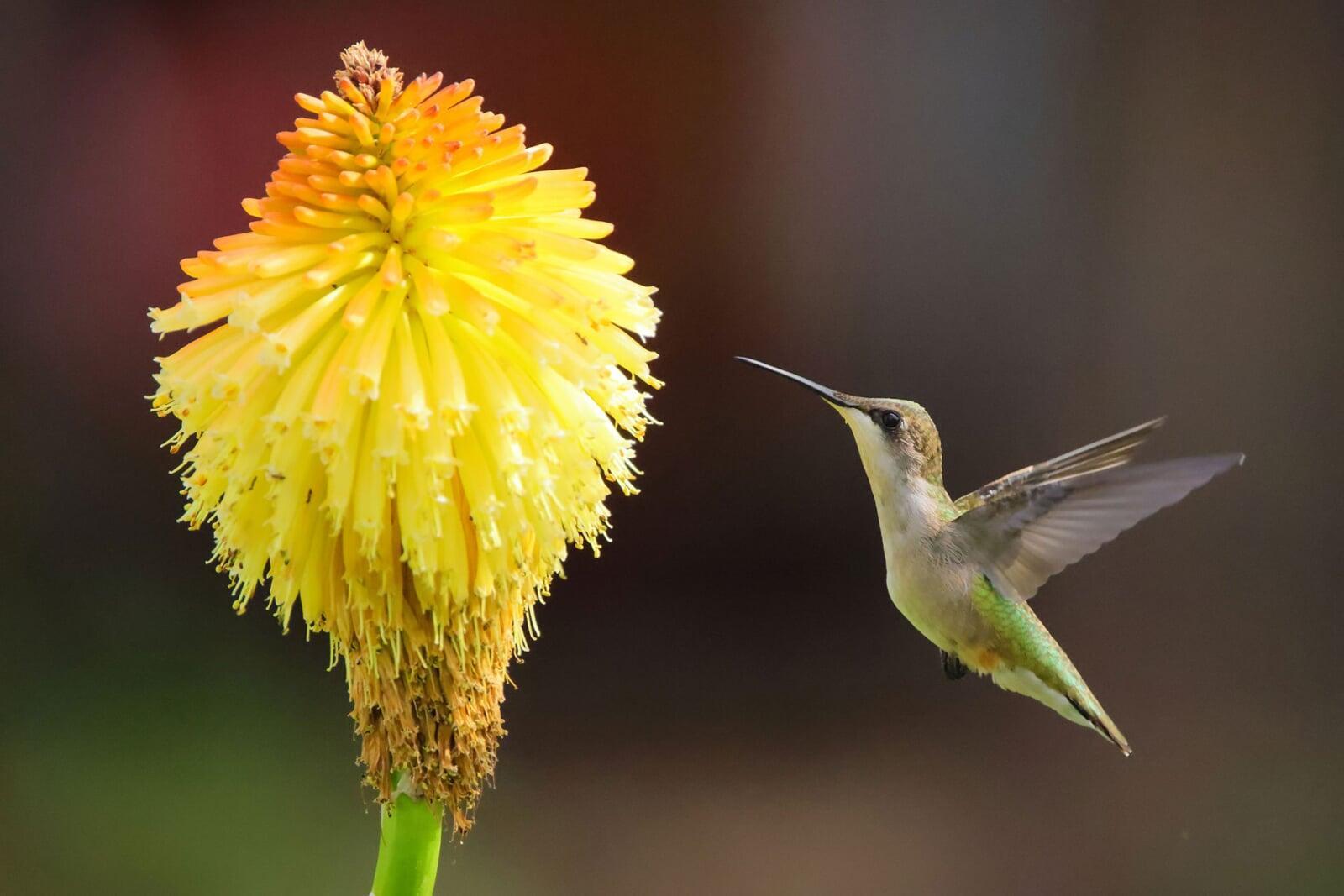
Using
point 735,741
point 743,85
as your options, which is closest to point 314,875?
point 735,741

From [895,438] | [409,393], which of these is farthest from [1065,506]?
[409,393]

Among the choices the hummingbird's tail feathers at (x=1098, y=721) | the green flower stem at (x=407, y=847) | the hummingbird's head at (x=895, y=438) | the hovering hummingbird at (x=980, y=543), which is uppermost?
the hummingbird's head at (x=895, y=438)

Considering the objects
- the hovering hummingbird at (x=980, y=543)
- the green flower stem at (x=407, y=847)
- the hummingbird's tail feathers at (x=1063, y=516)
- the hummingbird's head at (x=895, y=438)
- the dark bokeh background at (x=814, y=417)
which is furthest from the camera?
the dark bokeh background at (x=814, y=417)

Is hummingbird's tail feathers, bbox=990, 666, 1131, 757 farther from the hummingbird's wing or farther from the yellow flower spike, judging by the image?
the yellow flower spike

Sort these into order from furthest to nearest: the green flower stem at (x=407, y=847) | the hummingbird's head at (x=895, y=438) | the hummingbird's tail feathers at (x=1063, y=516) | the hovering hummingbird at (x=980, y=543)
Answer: the hummingbird's head at (x=895, y=438)
the hovering hummingbird at (x=980, y=543)
the hummingbird's tail feathers at (x=1063, y=516)
the green flower stem at (x=407, y=847)

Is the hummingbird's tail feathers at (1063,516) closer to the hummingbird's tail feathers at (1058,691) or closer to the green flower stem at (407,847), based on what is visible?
the hummingbird's tail feathers at (1058,691)

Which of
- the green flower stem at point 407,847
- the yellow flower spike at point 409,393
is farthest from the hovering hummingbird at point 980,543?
the green flower stem at point 407,847

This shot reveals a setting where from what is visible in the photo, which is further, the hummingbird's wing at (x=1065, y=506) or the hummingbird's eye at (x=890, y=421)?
the hummingbird's eye at (x=890, y=421)
